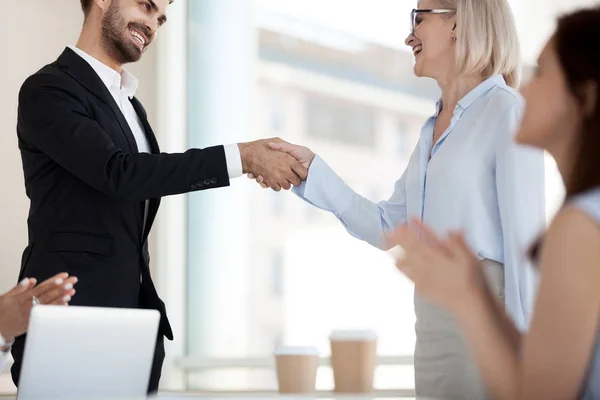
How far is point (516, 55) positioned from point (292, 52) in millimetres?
2048

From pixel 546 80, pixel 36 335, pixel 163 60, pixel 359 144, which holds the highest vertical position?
pixel 163 60

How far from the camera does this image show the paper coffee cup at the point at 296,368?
221 centimetres

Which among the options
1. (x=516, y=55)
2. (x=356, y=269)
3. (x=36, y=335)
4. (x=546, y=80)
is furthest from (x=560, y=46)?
(x=356, y=269)

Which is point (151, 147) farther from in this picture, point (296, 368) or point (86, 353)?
point (86, 353)

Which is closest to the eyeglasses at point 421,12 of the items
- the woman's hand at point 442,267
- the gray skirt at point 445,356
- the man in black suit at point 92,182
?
the man in black suit at point 92,182

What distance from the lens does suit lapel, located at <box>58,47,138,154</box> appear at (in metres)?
2.42

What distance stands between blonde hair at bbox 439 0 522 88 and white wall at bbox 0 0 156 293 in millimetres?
2282

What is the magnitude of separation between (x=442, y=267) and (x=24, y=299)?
110 centimetres

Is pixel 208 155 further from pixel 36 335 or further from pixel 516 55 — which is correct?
pixel 36 335

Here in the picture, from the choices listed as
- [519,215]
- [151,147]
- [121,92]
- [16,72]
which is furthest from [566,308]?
[16,72]

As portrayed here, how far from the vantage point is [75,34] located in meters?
4.09

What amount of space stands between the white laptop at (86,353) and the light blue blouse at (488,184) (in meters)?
0.87

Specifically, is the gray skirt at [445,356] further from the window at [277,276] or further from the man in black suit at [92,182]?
the window at [277,276]

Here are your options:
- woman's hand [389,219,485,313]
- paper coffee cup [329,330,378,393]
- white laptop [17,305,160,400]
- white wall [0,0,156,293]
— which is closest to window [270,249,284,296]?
white wall [0,0,156,293]
